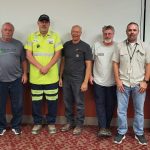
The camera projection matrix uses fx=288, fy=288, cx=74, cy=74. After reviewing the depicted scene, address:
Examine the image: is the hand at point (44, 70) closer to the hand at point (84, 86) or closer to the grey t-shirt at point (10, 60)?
the grey t-shirt at point (10, 60)

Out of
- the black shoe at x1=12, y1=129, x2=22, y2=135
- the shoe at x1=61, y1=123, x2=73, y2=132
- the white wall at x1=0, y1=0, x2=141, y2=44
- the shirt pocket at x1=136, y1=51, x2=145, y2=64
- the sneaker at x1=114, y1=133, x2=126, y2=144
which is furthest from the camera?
the shoe at x1=61, y1=123, x2=73, y2=132

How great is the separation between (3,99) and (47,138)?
76cm

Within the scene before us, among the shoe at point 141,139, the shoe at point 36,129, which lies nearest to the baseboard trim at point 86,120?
the shoe at point 36,129

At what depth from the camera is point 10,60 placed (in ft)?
11.7

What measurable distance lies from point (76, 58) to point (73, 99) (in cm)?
60

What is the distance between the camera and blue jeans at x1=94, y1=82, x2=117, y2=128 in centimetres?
368

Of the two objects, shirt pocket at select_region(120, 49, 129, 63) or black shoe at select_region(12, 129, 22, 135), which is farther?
black shoe at select_region(12, 129, 22, 135)

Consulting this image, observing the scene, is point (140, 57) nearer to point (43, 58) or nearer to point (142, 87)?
point (142, 87)

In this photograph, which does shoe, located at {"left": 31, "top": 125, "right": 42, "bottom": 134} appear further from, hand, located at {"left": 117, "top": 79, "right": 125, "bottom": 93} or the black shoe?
hand, located at {"left": 117, "top": 79, "right": 125, "bottom": 93}

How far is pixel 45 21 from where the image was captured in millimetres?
3557

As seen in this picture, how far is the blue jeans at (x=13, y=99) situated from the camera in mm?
3675

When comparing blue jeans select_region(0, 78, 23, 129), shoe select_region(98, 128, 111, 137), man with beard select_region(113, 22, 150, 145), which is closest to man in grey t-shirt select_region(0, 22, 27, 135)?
blue jeans select_region(0, 78, 23, 129)

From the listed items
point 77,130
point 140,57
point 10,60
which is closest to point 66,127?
point 77,130

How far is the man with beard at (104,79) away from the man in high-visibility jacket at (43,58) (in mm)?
496
